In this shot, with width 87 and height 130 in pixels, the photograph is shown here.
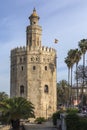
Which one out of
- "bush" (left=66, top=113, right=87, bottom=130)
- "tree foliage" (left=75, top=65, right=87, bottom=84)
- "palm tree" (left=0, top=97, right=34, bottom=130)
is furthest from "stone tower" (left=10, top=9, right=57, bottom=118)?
"bush" (left=66, top=113, right=87, bottom=130)

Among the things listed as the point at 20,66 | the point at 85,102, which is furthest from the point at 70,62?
the point at 85,102

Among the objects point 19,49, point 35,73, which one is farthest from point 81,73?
point 19,49

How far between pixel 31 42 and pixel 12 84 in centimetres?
855

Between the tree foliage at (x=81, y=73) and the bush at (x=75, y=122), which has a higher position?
the tree foliage at (x=81, y=73)

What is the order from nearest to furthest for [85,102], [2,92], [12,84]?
[12,84] < [85,102] < [2,92]

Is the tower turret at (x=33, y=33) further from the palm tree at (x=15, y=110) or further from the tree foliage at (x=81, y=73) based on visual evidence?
the palm tree at (x=15, y=110)

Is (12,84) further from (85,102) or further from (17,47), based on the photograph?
(85,102)

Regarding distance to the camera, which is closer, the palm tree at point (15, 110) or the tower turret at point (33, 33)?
the palm tree at point (15, 110)

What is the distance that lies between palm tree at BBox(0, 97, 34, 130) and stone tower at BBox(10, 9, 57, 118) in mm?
25482

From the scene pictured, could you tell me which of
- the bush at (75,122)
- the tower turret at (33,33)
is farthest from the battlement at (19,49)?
the bush at (75,122)

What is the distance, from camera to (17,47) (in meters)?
74.1

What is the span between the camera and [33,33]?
72.3 meters

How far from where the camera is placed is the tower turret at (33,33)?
237ft

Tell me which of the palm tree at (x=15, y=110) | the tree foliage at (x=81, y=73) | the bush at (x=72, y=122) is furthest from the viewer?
the tree foliage at (x=81, y=73)
